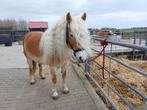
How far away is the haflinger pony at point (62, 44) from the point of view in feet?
10.4

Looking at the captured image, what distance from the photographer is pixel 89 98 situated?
392 centimetres

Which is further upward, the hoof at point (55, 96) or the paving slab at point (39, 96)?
the hoof at point (55, 96)

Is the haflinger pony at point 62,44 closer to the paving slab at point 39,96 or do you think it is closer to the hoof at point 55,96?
the hoof at point 55,96

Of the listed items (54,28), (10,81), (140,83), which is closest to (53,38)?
(54,28)

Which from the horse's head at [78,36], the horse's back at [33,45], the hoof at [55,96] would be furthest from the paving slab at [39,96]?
the horse's head at [78,36]

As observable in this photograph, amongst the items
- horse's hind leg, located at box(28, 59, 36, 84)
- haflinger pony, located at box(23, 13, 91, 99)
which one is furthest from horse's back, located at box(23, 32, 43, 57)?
horse's hind leg, located at box(28, 59, 36, 84)

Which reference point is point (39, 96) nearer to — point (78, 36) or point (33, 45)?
point (33, 45)

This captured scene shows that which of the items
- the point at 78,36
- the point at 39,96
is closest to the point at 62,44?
the point at 78,36

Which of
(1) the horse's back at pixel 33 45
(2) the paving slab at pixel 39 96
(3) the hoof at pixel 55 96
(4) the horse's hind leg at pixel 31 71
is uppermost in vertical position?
(1) the horse's back at pixel 33 45

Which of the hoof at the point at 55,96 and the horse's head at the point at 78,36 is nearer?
the horse's head at the point at 78,36

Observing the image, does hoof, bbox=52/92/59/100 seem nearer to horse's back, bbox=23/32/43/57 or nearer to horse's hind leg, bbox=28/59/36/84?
horse's back, bbox=23/32/43/57

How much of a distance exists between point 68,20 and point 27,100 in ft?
5.26

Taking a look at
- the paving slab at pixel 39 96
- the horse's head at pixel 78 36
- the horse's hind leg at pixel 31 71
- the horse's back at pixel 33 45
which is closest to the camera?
the horse's head at pixel 78 36

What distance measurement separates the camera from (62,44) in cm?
357
